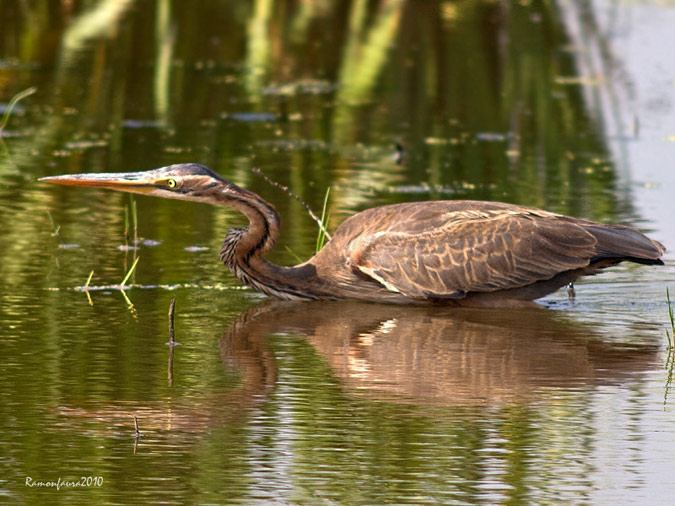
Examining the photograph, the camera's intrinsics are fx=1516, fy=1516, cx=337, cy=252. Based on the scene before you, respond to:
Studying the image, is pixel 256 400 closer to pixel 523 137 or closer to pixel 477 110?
pixel 523 137

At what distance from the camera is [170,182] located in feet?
27.6

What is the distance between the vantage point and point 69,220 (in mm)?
9891

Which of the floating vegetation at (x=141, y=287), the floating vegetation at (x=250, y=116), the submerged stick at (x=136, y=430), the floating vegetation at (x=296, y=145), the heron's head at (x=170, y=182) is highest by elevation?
the floating vegetation at (x=250, y=116)

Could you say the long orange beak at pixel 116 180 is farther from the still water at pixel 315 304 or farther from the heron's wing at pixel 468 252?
the heron's wing at pixel 468 252

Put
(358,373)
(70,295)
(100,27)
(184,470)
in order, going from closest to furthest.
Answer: (184,470), (358,373), (70,295), (100,27)

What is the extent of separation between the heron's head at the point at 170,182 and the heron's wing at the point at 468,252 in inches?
33.8

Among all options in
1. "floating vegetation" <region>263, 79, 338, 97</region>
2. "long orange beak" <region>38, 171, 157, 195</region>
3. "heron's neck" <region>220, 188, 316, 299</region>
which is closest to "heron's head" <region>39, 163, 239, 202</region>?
"long orange beak" <region>38, 171, 157, 195</region>

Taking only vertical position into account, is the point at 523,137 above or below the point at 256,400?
above

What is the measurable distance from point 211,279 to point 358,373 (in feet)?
7.07

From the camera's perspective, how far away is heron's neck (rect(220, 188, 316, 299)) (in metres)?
8.44

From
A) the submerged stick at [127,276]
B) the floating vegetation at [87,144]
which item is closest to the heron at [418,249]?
the submerged stick at [127,276]

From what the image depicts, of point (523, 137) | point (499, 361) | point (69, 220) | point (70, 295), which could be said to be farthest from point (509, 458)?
point (523, 137)

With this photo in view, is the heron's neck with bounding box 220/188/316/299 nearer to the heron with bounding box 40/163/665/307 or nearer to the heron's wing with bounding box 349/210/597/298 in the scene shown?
the heron with bounding box 40/163/665/307

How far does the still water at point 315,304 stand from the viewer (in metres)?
5.37
